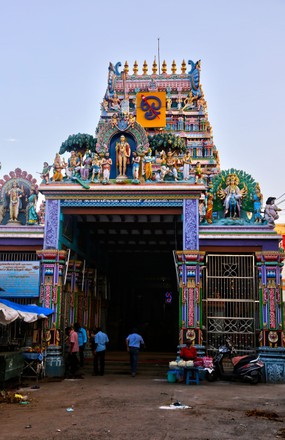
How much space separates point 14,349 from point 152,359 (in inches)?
242

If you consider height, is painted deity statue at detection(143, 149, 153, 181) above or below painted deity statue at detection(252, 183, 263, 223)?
above

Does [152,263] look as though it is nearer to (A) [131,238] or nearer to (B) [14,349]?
(A) [131,238]

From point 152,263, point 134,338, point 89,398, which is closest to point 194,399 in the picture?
point 89,398

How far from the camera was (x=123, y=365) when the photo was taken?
17828 mm

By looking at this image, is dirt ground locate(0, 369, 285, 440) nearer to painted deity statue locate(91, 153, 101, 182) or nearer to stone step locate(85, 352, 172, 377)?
stone step locate(85, 352, 172, 377)

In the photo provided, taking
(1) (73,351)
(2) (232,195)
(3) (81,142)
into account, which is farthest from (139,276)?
(1) (73,351)

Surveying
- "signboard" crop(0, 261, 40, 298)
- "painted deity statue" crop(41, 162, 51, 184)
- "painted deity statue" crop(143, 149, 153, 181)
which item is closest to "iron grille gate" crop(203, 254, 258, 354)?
"painted deity statue" crop(143, 149, 153, 181)

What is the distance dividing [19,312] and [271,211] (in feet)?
27.8

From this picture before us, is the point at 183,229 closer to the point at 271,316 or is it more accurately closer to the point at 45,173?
the point at 271,316

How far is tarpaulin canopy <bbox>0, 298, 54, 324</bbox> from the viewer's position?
11.4 meters

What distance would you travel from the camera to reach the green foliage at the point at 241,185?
17.2 m

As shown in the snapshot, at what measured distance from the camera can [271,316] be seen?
15.5 m

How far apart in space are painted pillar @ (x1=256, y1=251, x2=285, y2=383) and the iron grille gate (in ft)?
0.96

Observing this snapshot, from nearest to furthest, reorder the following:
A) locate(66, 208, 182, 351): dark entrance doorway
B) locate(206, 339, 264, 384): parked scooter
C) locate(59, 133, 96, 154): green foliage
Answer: locate(206, 339, 264, 384): parked scooter
locate(66, 208, 182, 351): dark entrance doorway
locate(59, 133, 96, 154): green foliage
